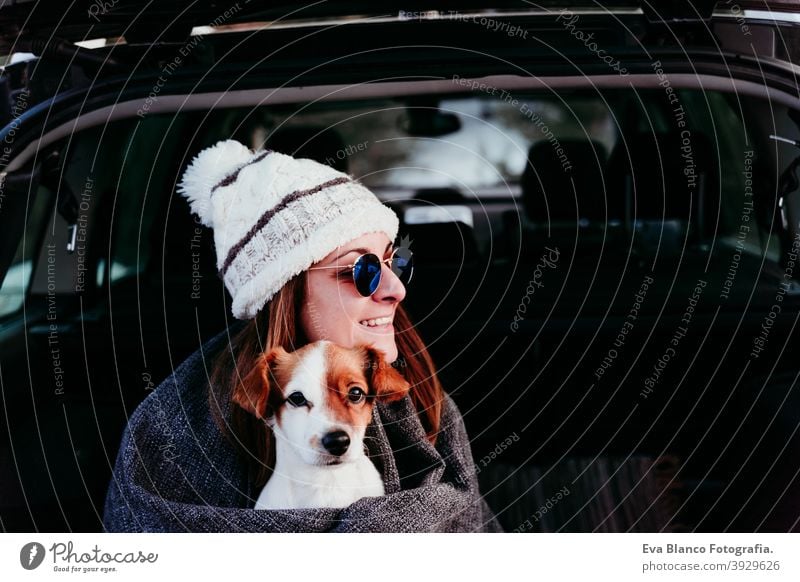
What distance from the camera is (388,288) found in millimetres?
1490

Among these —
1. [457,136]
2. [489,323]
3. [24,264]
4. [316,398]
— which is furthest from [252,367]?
[457,136]

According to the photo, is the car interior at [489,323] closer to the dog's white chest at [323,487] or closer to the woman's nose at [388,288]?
the woman's nose at [388,288]

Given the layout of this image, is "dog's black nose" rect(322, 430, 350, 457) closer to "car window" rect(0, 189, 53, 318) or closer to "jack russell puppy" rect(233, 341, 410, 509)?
"jack russell puppy" rect(233, 341, 410, 509)

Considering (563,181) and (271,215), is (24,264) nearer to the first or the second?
(271,215)

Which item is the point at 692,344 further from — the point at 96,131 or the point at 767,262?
the point at 96,131

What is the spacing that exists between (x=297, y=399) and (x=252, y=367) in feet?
0.30

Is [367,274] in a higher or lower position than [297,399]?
higher

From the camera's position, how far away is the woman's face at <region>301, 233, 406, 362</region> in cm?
144

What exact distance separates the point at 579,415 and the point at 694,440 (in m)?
0.19

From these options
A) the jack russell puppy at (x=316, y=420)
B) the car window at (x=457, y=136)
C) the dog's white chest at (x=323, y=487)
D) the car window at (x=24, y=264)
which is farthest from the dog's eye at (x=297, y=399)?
the car window at (x=24, y=264)

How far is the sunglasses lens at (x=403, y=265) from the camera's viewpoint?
4.92 feet

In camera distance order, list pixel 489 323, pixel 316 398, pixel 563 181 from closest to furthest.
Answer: pixel 316 398
pixel 489 323
pixel 563 181

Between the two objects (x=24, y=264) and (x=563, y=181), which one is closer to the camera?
(x=24, y=264)

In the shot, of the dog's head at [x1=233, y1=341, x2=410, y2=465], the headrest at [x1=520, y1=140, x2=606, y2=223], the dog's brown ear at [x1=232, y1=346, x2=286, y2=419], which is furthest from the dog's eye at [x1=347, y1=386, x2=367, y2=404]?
the headrest at [x1=520, y1=140, x2=606, y2=223]
